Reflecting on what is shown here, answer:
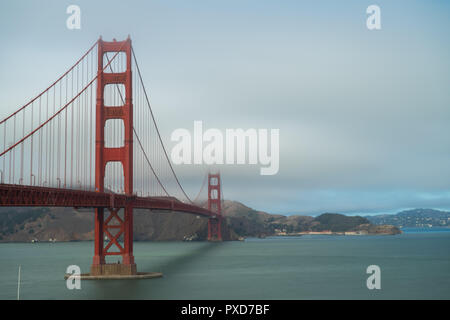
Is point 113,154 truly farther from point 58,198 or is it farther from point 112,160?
point 58,198

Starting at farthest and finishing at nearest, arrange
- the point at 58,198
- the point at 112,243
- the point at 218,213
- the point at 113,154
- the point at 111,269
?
the point at 218,213 → the point at 113,154 → the point at 111,269 → the point at 112,243 → the point at 58,198

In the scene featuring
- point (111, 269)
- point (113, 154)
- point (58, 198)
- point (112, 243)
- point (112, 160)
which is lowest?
point (111, 269)

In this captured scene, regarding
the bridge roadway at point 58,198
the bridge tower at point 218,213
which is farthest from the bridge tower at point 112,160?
the bridge tower at point 218,213

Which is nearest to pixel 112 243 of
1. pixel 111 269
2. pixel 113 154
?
pixel 111 269

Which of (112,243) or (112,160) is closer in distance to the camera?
(112,243)

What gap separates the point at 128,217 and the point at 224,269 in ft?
70.8

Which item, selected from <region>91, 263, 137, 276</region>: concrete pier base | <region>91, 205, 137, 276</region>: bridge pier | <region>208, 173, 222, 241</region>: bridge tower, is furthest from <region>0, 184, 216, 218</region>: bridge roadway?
<region>208, 173, 222, 241</region>: bridge tower

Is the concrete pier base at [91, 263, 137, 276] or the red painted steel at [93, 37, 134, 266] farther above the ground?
the red painted steel at [93, 37, 134, 266]

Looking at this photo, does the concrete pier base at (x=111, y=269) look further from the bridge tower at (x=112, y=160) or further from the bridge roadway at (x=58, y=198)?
the bridge roadway at (x=58, y=198)

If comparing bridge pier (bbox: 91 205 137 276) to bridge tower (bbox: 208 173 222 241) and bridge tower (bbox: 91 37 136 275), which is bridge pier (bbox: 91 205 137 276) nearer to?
bridge tower (bbox: 91 37 136 275)

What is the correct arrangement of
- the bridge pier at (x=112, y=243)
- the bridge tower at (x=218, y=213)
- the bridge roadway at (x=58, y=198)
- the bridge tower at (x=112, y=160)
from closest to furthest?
the bridge roadway at (x=58, y=198) < the bridge pier at (x=112, y=243) < the bridge tower at (x=112, y=160) < the bridge tower at (x=218, y=213)

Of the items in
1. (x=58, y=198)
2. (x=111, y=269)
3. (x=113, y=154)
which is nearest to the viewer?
(x=58, y=198)
